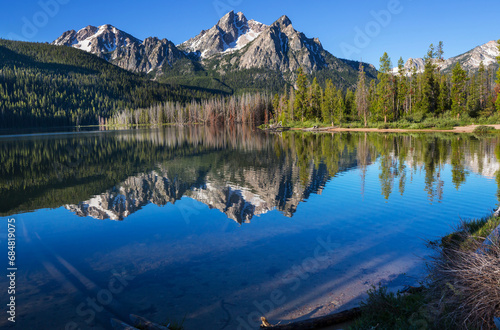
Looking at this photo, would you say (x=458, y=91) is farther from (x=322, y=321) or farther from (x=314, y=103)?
(x=322, y=321)

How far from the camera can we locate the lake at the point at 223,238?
6570 mm

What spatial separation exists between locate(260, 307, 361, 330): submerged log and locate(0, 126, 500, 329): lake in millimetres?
710

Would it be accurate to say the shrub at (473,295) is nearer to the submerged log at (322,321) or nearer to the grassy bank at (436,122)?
the submerged log at (322,321)

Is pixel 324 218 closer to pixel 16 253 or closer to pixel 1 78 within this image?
pixel 16 253

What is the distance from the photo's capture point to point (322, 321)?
5.25m

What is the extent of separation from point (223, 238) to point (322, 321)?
5.54 meters

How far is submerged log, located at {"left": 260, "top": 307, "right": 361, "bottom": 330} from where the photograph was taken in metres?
5.10

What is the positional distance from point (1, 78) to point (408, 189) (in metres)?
254

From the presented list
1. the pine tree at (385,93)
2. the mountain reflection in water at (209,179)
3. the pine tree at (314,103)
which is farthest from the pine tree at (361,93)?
the mountain reflection in water at (209,179)

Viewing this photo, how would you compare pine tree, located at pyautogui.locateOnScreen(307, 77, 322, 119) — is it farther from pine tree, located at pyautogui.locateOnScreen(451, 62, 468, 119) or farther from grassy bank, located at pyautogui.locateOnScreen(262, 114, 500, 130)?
pine tree, located at pyautogui.locateOnScreen(451, 62, 468, 119)

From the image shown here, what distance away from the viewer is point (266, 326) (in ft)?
17.8

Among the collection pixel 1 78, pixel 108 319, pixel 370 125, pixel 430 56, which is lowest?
pixel 108 319

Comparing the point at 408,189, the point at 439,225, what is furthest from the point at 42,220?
the point at 408,189

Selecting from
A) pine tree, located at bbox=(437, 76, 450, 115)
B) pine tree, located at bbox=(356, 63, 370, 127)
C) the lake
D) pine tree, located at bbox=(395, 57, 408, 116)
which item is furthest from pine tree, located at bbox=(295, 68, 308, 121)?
the lake
